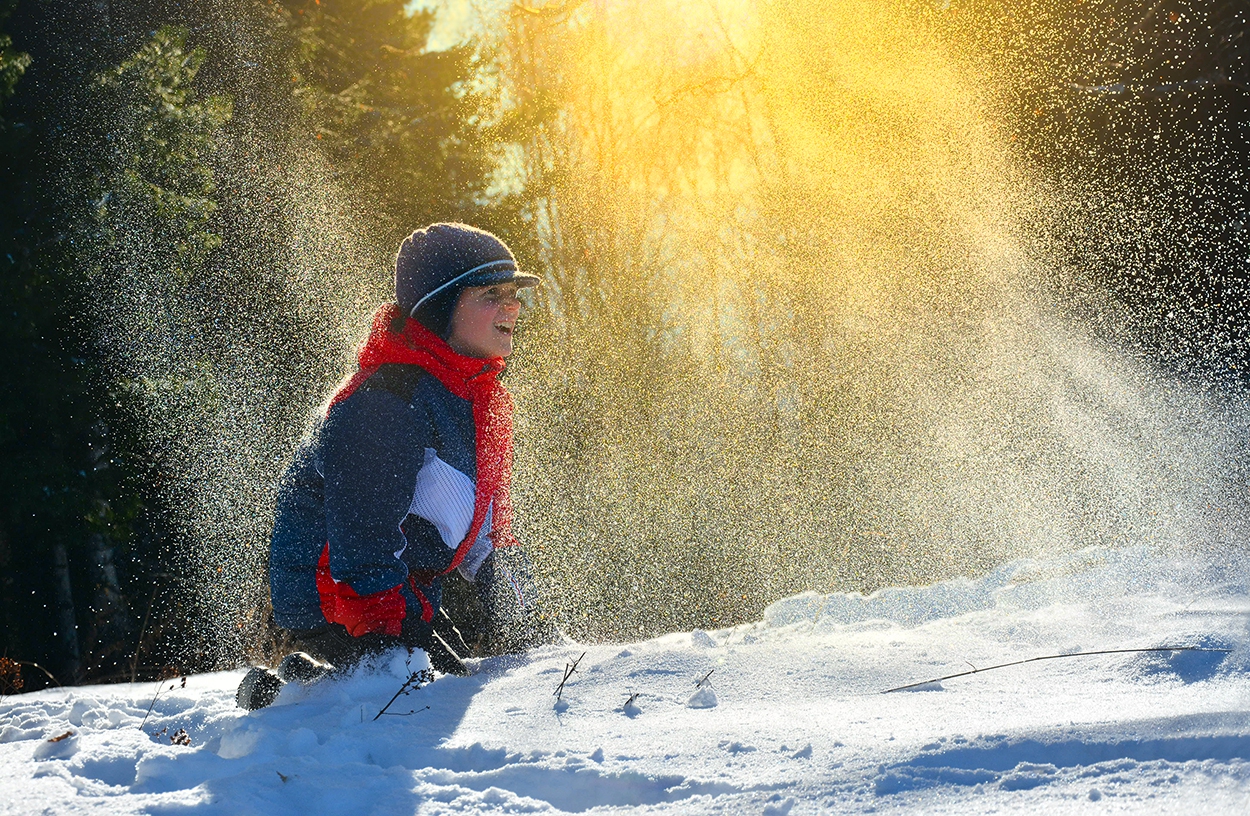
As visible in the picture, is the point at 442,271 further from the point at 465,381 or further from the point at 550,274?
the point at 550,274

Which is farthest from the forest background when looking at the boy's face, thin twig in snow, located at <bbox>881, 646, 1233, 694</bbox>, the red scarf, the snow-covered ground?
thin twig in snow, located at <bbox>881, 646, 1233, 694</bbox>

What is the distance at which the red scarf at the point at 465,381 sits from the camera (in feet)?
9.50

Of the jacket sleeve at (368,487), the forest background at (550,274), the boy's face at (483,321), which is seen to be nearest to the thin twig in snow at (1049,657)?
the jacket sleeve at (368,487)

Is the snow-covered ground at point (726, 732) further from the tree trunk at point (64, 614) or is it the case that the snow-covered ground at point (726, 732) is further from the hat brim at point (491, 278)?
the tree trunk at point (64, 614)

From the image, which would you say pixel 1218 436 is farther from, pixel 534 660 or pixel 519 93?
pixel 519 93

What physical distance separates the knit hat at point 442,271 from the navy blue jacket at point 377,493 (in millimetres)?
268

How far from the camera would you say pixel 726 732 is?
1.95m

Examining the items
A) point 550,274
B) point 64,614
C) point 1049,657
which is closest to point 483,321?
point 1049,657

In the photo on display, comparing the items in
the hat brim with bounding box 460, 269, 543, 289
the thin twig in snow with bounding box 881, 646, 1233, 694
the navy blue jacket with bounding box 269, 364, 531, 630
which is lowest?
the thin twig in snow with bounding box 881, 646, 1233, 694

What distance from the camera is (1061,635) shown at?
8.58 ft

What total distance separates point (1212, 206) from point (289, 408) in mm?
8850

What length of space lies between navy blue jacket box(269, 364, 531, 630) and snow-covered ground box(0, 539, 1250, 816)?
32 cm

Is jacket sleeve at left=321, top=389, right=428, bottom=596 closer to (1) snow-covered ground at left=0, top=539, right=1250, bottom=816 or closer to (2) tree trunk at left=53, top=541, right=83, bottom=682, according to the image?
(1) snow-covered ground at left=0, top=539, right=1250, bottom=816

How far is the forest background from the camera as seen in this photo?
8070 mm
